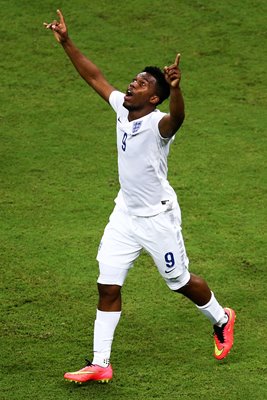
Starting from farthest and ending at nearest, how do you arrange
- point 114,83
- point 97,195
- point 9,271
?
point 114,83, point 97,195, point 9,271

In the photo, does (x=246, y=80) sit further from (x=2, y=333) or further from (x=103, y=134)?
(x=2, y=333)

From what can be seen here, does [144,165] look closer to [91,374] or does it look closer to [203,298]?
[203,298]

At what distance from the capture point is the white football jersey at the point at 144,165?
7844 mm

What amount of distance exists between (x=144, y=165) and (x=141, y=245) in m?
0.61

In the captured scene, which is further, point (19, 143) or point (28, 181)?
point (19, 143)

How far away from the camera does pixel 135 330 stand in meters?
8.84

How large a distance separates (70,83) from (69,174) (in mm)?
2351

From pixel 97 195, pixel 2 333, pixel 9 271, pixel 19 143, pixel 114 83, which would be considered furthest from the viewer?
pixel 114 83

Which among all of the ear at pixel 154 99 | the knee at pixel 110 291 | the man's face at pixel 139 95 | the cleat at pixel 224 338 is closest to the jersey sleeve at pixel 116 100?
the man's face at pixel 139 95

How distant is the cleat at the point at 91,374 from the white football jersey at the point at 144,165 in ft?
3.82

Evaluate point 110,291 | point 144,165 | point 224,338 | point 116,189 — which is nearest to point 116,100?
point 144,165

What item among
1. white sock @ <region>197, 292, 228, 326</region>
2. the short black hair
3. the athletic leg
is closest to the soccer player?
the short black hair

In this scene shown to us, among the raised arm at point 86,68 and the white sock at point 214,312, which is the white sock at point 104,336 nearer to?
the white sock at point 214,312

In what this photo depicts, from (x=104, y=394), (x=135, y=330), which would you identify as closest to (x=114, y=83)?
(x=135, y=330)
